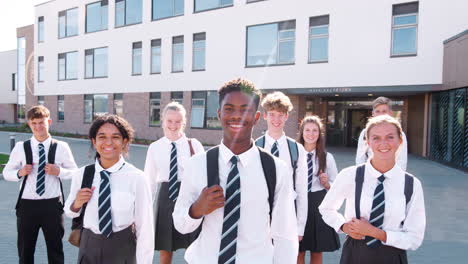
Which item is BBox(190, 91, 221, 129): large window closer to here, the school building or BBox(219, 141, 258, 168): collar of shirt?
the school building

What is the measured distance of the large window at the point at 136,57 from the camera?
1003 inches

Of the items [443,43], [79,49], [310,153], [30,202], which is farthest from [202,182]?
[79,49]

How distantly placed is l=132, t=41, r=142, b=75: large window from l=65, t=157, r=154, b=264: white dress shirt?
77.8 feet

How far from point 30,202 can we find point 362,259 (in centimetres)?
324

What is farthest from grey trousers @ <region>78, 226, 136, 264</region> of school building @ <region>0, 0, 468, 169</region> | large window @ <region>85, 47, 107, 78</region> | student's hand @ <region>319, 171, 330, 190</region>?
large window @ <region>85, 47, 107, 78</region>

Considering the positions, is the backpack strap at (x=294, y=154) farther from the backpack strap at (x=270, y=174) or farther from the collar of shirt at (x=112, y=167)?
the collar of shirt at (x=112, y=167)

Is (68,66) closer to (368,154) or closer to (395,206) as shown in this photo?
(368,154)

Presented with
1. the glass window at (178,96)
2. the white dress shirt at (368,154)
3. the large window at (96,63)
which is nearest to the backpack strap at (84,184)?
the white dress shirt at (368,154)

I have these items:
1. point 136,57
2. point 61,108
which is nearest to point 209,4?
point 136,57

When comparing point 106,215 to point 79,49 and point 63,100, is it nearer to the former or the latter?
point 79,49

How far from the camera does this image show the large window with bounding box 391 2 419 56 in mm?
16062

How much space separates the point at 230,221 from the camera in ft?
6.68

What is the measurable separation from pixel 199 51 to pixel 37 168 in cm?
1920

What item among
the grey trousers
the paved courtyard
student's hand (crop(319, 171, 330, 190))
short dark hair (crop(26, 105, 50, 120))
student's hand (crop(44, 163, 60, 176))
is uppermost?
short dark hair (crop(26, 105, 50, 120))
